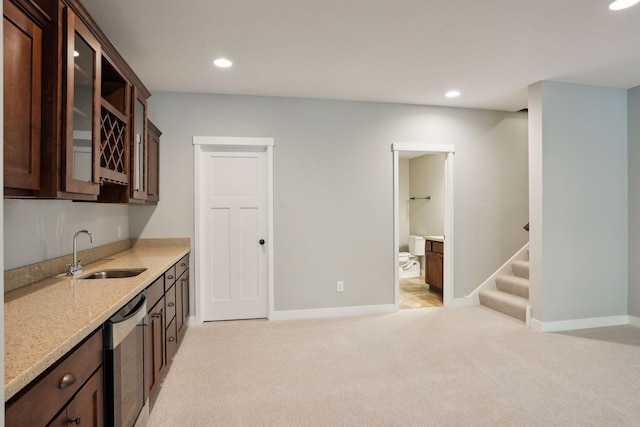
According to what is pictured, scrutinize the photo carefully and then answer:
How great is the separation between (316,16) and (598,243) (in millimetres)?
3716

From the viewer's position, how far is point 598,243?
367cm

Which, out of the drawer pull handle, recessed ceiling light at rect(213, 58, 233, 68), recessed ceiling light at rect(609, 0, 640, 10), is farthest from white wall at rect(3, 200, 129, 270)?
recessed ceiling light at rect(609, 0, 640, 10)

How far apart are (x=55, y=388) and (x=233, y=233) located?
2.82 meters

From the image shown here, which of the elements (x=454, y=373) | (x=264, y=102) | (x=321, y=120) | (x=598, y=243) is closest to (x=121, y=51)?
(x=264, y=102)

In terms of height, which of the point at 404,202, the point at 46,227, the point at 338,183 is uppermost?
the point at 338,183

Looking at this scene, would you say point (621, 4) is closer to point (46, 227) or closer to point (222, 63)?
point (222, 63)

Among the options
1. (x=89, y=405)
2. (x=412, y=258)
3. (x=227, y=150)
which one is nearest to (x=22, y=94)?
(x=89, y=405)

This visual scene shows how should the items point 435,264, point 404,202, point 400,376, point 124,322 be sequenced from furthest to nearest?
point 404,202 → point 435,264 → point 400,376 → point 124,322

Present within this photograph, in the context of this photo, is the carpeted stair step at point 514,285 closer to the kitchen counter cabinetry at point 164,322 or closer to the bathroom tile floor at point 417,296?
the bathroom tile floor at point 417,296

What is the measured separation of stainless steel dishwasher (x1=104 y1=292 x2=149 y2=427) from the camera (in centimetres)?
141

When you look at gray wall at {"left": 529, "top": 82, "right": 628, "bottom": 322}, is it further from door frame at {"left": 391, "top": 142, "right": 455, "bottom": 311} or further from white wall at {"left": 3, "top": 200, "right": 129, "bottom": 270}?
white wall at {"left": 3, "top": 200, "right": 129, "bottom": 270}

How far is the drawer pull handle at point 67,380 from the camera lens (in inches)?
42.9

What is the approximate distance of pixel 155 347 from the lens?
7.23 ft

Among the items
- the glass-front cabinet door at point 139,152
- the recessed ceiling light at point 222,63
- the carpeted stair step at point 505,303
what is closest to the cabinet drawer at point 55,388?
the glass-front cabinet door at point 139,152
